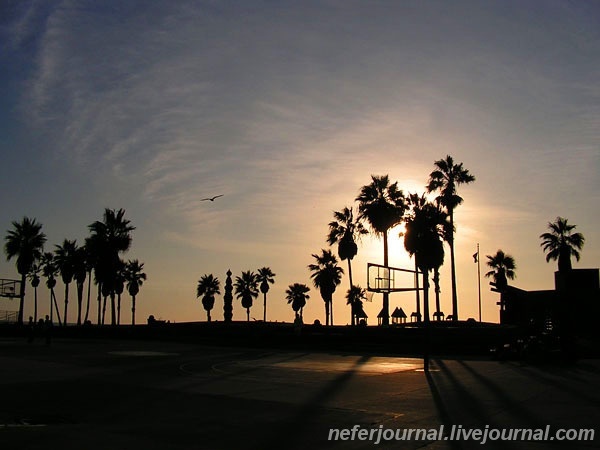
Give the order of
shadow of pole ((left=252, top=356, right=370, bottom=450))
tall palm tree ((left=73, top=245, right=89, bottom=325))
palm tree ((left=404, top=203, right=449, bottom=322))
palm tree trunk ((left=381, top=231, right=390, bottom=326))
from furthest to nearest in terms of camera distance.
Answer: tall palm tree ((left=73, top=245, right=89, bottom=325))
palm tree trunk ((left=381, top=231, right=390, bottom=326))
palm tree ((left=404, top=203, right=449, bottom=322))
shadow of pole ((left=252, top=356, right=370, bottom=450))

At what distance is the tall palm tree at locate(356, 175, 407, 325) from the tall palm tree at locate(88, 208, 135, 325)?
2622cm

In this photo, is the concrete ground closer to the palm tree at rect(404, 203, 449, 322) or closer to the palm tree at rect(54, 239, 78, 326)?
the palm tree at rect(404, 203, 449, 322)

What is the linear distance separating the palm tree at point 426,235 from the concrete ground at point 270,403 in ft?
73.5

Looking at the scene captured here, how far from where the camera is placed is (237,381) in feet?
62.4

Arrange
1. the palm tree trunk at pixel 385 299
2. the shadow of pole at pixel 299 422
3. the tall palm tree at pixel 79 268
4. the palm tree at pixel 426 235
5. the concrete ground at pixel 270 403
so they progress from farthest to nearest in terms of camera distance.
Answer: the tall palm tree at pixel 79 268 → the palm tree trunk at pixel 385 299 → the palm tree at pixel 426 235 → the concrete ground at pixel 270 403 → the shadow of pole at pixel 299 422

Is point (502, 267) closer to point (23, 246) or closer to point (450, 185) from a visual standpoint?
point (450, 185)

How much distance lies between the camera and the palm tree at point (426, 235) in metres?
46.6

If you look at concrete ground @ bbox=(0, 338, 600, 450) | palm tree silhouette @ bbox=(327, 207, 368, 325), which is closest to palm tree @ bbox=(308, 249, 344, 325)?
palm tree silhouette @ bbox=(327, 207, 368, 325)

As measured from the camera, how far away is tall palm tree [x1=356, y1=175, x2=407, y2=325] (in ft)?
188

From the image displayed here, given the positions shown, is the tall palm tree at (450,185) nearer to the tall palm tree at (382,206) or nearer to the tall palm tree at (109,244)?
the tall palm tree at (382,206)

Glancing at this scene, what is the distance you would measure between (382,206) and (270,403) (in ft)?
146

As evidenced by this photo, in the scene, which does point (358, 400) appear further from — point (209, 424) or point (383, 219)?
point (383, 219)

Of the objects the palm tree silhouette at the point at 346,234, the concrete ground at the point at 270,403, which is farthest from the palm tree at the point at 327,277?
the concrete ground at the point at 270,403

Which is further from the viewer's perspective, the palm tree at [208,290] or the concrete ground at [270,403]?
the palm tree at [208,290]
